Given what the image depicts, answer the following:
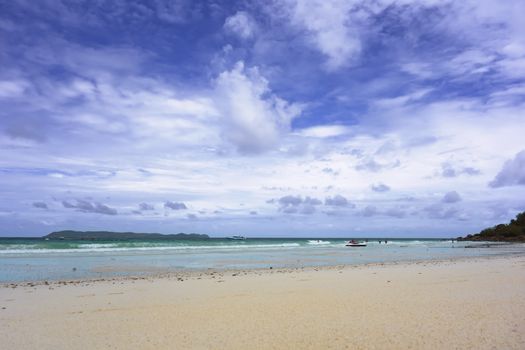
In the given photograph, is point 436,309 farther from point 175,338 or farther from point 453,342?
point 175,338

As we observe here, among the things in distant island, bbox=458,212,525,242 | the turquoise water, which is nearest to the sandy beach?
the turquoise water

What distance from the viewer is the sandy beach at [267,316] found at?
7641mm

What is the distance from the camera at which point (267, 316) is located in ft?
32.4

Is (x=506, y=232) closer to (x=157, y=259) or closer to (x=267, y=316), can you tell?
(x=157, y=259)

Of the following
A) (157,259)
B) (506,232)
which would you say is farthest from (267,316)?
A: (506,232)

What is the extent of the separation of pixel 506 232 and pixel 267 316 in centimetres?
11310

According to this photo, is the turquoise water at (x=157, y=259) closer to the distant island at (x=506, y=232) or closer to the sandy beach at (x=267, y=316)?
the sandy beach at (x=267, y=316)

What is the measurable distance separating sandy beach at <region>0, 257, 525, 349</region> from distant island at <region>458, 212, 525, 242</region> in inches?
3729

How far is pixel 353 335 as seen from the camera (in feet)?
26.0

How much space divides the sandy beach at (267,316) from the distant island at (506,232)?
94.7 metres

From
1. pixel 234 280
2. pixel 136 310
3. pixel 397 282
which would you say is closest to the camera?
pixel 136 310

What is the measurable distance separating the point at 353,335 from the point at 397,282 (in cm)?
934

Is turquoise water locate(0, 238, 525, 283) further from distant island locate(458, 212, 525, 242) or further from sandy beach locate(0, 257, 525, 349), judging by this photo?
distant island locate(458, 212, 525, 242)

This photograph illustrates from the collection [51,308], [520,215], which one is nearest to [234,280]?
[51,308]
